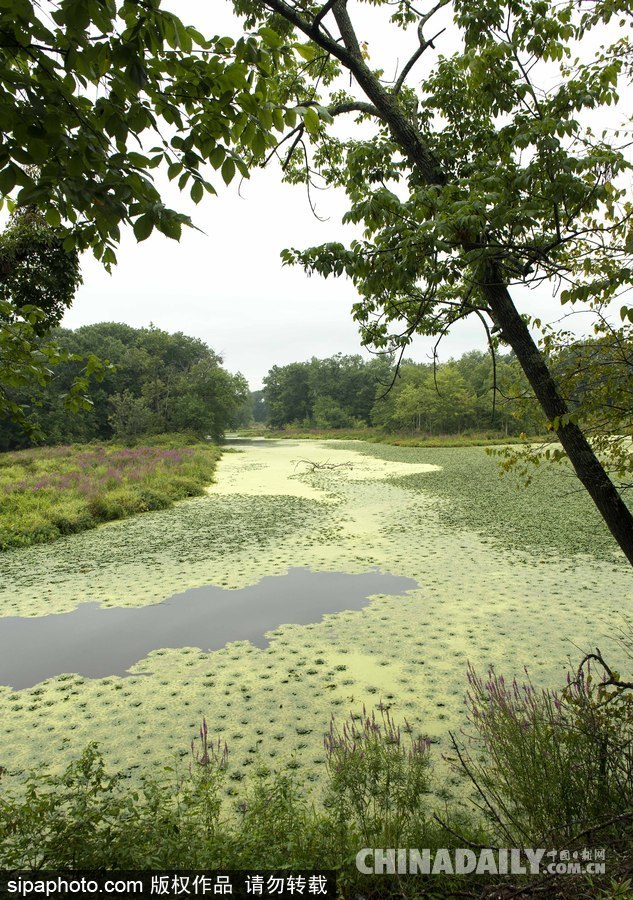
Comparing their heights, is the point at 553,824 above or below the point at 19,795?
above

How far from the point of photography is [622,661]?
319 cm

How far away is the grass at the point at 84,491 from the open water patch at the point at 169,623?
3.68 metres

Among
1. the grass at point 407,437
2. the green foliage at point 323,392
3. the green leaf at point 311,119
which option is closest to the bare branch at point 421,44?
the green leaf at point 311,119

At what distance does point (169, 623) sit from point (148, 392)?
30486 millimetres

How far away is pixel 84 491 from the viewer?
1030 centimetres

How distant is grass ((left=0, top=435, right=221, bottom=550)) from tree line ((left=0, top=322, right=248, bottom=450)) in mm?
13149

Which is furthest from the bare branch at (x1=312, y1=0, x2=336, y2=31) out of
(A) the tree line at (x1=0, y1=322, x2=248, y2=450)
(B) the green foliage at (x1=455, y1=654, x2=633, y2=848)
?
(A) the tree line at (x1=0, y1=322, x2=248, y2=450)

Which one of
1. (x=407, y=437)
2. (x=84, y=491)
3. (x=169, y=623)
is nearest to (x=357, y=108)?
(x=169, y=623)

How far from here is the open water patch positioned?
361 centimetres

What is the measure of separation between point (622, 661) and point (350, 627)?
78.3 inches

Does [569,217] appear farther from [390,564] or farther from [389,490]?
[389,490]

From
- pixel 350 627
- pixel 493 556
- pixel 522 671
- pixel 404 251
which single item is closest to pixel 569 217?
pixel 404 251

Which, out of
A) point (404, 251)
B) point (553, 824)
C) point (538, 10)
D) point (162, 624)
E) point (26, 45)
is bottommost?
point (162, 624)

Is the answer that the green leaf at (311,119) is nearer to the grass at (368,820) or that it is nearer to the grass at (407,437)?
the grass at (368,820)
